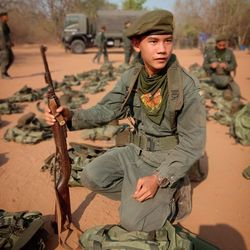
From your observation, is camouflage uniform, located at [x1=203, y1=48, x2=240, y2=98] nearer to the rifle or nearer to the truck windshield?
the rifle

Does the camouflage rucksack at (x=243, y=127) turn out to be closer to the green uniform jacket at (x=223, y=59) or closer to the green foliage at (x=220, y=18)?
the green uniform jacket at (x=223, y=59)

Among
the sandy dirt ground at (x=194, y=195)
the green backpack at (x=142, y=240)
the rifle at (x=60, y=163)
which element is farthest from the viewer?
the sandy dirt ground at (x=194, y=195)

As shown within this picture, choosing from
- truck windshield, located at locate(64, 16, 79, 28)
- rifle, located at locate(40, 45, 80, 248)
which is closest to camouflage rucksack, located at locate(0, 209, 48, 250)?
rifle, located at locate(40, 45, 80, 248)

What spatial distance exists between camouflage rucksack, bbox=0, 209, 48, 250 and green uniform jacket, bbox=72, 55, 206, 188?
2.69 ft

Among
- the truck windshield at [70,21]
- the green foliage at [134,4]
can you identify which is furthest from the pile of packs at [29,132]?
the green foliage at [134,4]

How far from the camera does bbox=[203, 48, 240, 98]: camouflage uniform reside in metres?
7.39

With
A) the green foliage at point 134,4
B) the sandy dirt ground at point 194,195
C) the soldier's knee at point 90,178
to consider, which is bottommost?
the sandy dirt ground at point 194,195

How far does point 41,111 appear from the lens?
6531 millimetres

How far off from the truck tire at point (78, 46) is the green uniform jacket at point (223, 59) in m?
16.2

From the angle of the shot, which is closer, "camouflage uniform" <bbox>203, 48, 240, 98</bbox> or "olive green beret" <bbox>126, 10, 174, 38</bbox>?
"olive green beret" <bbox>126, 10, 174, 38</bbox>

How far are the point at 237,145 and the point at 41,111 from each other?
12.5 feet

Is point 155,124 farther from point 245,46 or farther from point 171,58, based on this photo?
point 245,46

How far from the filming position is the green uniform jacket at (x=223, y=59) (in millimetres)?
7391

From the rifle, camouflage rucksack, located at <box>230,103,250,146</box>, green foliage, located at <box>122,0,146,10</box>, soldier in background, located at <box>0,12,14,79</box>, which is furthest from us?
green foliage, located at <box>122,0,146,10</box>
